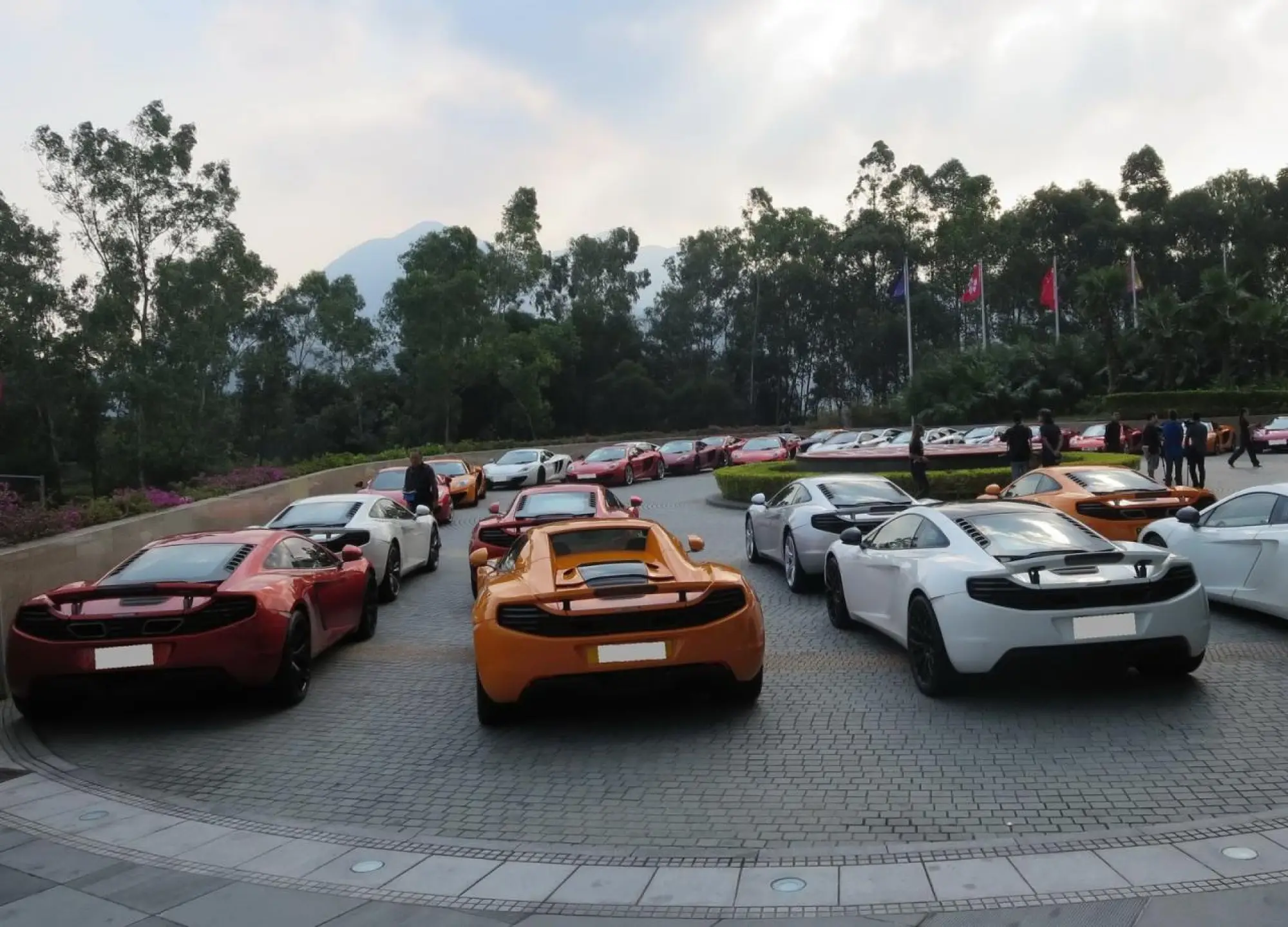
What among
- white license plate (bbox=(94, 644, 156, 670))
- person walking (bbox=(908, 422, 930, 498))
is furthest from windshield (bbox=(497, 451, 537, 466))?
white license plate (bbox=(94, 644, 156, 670))

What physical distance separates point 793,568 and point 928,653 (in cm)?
460

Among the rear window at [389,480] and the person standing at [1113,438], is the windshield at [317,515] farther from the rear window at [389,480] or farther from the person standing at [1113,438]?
the person standing at [1113,438]

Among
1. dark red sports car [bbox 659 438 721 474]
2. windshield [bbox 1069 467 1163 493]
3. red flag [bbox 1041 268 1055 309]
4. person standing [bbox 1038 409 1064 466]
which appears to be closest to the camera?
windshield [bbox 1069 467 1163 493]

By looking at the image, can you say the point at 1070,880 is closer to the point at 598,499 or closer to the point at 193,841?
the point at 193,841

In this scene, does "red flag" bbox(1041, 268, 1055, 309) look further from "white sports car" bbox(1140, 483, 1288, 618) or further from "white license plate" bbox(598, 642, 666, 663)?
"white license plate" bbox(598, 642, 666, 663)

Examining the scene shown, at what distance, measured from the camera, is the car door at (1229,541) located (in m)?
→ 8.90

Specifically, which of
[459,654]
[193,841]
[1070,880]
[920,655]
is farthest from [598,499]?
[1070,880]

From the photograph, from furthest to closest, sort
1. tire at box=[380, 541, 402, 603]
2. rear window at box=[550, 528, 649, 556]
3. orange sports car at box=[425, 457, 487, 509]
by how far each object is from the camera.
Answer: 1. orange sports car at box=[425, 457, 487, 509]
2. tire at box=[380, 541, 402, 603]
3. rear window at box=[550, 528, 649, 556]

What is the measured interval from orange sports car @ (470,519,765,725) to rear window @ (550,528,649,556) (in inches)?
30.7

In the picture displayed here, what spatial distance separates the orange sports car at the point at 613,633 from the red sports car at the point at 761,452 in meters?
27.4

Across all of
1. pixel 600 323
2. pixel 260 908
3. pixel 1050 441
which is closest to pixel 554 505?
pixel 260 908

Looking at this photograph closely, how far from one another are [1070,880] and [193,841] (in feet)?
13.0

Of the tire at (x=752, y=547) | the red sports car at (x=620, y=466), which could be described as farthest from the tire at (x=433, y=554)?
the red sports car at (x=620, y=466)

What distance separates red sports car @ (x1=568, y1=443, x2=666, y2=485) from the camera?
30.4 metres
